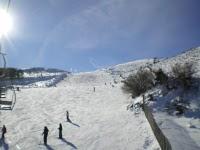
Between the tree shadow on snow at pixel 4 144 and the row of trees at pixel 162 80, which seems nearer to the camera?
the tree shadow on snow at pixel 4 144

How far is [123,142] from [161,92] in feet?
49.9

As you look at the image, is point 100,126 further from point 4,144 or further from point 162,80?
point 162,80

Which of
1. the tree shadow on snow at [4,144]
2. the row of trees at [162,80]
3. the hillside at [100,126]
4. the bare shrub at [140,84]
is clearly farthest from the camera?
the bare shrub at [140,84]

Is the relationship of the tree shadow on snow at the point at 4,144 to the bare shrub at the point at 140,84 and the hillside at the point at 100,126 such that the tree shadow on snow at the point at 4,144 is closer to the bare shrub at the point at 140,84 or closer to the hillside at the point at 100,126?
the hillside at the point at 100,126

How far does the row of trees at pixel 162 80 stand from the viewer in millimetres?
39353

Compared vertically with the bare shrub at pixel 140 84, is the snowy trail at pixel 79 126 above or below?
below

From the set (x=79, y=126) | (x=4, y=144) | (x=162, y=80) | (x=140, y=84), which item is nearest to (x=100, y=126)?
(x=79, y=126)

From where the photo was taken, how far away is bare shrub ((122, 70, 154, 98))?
48.2m

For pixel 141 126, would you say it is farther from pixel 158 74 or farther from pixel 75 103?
pixel 75 103

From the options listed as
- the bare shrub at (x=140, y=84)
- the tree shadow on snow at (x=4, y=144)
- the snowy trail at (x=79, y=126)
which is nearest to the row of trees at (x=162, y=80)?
the bare shrub at (x=140, y=84)

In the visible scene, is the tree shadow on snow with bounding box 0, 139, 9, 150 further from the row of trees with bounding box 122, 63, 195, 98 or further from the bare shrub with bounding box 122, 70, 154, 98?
the bare shrub with bounding box 122, 70, 154, 98

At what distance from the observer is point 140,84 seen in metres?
49.7

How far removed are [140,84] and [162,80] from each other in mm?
6447

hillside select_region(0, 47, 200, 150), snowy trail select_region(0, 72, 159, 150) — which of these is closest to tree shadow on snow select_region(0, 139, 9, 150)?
hillside select_region(0, 47, 200, 150)
